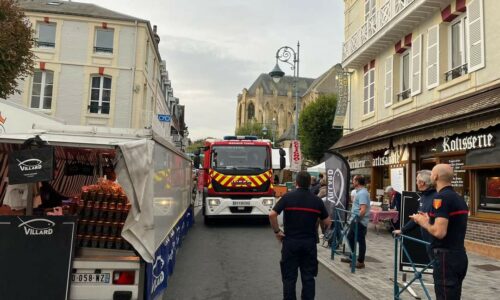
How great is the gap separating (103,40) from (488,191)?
2304 cm

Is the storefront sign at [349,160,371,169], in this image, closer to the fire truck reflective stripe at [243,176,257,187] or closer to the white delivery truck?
the fire truck reflective stripe at [243,176,257,187]

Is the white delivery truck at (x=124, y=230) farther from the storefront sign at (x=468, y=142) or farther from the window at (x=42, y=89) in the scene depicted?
the window at (x=42, y=89)

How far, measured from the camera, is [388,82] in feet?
50.4

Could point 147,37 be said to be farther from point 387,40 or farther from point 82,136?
point 82,136

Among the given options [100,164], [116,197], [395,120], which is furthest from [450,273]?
[395,120]

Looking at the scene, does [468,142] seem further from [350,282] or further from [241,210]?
[241,210]

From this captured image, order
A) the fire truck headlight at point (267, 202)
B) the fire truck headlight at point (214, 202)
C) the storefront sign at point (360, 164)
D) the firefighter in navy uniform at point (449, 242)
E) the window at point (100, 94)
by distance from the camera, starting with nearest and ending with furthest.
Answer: the firefighter in navy uniform at point (449, 242) < the fire truck headlight at point (214, 202) < the fire truck headlight at point (267, 202) < the storefront sign at point (360, 164) < the window at point (100, 94)

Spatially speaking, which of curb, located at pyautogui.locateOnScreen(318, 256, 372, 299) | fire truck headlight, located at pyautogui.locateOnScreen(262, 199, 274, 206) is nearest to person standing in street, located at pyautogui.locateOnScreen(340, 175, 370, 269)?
curb, located at pyautogui.locateOnScreen(318, 256, 372, 299)

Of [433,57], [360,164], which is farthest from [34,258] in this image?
[360,164]

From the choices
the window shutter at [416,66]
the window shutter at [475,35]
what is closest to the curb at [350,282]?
the window shutter at [475,35]

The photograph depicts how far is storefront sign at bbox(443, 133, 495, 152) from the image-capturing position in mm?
9062

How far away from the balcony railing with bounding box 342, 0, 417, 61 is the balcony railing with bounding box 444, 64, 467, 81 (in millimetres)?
2700

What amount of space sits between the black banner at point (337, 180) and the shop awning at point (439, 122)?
342 centimetres

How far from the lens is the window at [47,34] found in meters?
24.4
